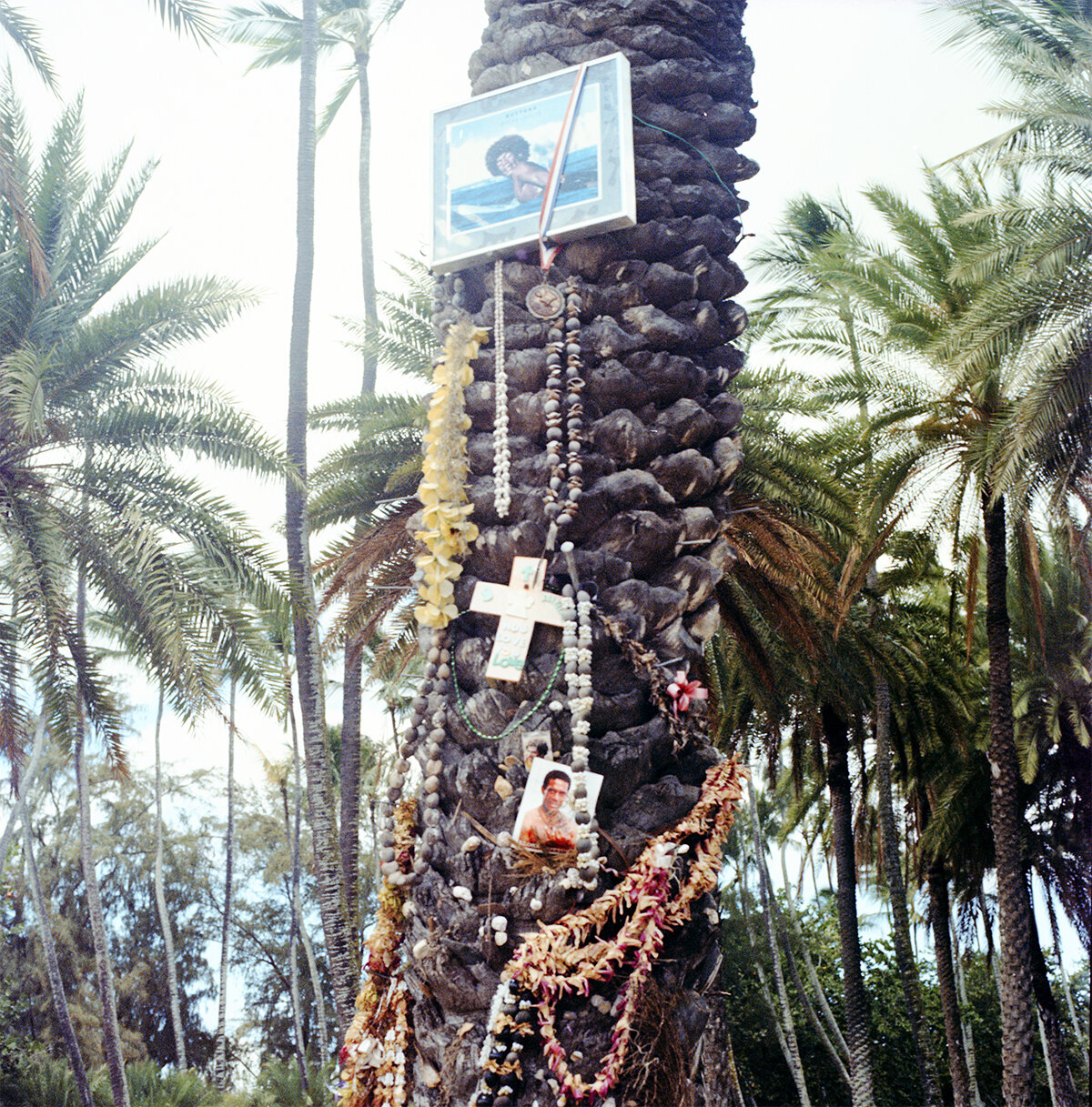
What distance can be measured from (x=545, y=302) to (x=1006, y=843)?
9.38m

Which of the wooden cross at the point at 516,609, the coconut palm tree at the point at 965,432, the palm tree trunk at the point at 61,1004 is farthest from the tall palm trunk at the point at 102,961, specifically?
the wooden cross at the point at 516,609

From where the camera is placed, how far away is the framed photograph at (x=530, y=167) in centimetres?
304

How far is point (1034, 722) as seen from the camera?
45.5ft

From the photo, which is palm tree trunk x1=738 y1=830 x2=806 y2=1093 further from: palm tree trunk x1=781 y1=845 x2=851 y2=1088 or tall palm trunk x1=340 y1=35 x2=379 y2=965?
tall palm trunk x1=340 y1=35 x2=379 y2=965

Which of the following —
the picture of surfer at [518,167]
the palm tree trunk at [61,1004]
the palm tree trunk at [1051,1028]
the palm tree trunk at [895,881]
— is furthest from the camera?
the palm tree trunk at [61,1004]

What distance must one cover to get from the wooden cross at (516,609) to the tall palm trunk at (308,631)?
633 centimetres

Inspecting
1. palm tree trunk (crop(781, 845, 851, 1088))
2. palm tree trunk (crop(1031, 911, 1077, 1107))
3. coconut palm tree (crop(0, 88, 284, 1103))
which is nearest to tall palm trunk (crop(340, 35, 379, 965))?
coconut palm tree (crop(0, 88, 284, 1103))

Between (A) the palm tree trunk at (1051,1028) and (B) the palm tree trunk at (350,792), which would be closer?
(B) the palm tree trunk at (350,792)

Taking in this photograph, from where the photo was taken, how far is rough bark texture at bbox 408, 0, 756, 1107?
99.9 inches

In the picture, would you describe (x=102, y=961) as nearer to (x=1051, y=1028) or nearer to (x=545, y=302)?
(x=1051, y=1028)

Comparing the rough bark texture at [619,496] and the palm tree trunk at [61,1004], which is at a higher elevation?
the rough bark texture at [619,496]

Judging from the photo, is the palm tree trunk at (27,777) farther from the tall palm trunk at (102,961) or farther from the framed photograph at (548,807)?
the framed photograph at (548,807)

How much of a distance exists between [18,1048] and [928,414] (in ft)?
57.9

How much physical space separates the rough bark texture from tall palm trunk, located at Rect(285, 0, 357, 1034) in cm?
614
